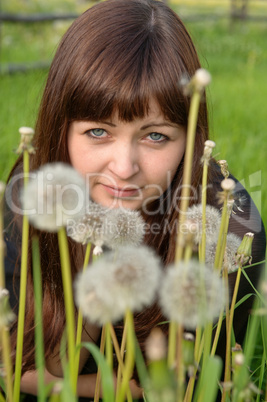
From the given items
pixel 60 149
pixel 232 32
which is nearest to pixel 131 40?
pixel 60 149

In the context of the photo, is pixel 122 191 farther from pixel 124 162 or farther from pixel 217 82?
pixel 217 82

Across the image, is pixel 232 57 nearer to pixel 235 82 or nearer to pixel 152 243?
pixel 235 82

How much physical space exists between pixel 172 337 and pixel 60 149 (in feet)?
4.03

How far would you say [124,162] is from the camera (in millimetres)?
1416

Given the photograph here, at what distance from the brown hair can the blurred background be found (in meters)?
0.49

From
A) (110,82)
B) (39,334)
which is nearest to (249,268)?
(110,82)

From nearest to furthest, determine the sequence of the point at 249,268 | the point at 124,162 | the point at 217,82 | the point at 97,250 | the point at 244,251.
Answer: the point at 97,250 → the point at 244,251 → the point at 124,162 → the point at 249,268 → the point at 217,82

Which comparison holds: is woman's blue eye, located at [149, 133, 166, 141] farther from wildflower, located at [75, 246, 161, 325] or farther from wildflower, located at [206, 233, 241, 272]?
wildflower, located at [75, 246, 161, 325]

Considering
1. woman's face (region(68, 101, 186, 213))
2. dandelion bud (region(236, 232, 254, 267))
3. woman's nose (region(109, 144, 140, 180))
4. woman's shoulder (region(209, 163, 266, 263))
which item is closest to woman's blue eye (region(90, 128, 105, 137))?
woman's face (region(68, 101, 186, 213))

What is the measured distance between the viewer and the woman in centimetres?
152

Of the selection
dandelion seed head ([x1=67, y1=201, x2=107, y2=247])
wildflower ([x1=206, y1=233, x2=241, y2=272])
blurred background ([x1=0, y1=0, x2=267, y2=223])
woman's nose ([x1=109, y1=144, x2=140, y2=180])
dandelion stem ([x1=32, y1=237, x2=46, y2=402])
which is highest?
blurred background ([x1=0, y1=0, x2=267, y2=223])

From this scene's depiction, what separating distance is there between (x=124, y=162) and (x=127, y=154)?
3 centimetres

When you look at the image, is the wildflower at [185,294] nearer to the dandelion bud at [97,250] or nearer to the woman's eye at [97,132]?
the dandelion bud at [97,250]

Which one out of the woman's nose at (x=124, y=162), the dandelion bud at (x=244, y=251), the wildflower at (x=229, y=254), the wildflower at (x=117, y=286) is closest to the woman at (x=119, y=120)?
the woman's nose at (x=124, y=162)
